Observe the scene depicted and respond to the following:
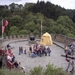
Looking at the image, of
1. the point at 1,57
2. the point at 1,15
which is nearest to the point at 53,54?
the point at 1,57

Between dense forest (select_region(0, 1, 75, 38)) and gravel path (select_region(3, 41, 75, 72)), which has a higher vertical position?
dense forest (select_region(0, 1, 75, 38))

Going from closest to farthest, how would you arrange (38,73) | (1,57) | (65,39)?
(38,73) < (1,57) < (65,39)

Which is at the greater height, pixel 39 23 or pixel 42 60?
pixel 39 23

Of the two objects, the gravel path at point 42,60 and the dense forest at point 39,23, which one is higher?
the dense forest at point 39,23

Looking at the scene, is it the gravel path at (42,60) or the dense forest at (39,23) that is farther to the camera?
the dense forest at (39,23)

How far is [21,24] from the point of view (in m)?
54.9

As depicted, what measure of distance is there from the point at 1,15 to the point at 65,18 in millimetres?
21584

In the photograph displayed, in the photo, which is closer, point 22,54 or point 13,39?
point 22,54

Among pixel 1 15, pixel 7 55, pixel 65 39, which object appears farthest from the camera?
pixel 1 15

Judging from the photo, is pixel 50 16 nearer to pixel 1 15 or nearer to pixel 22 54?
pixel 1 15

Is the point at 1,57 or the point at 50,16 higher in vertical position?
the point at 50,16

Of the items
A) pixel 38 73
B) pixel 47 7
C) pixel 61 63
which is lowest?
pixel 61 63

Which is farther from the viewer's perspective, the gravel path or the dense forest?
the dense forest

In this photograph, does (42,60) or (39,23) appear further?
(39,23)
